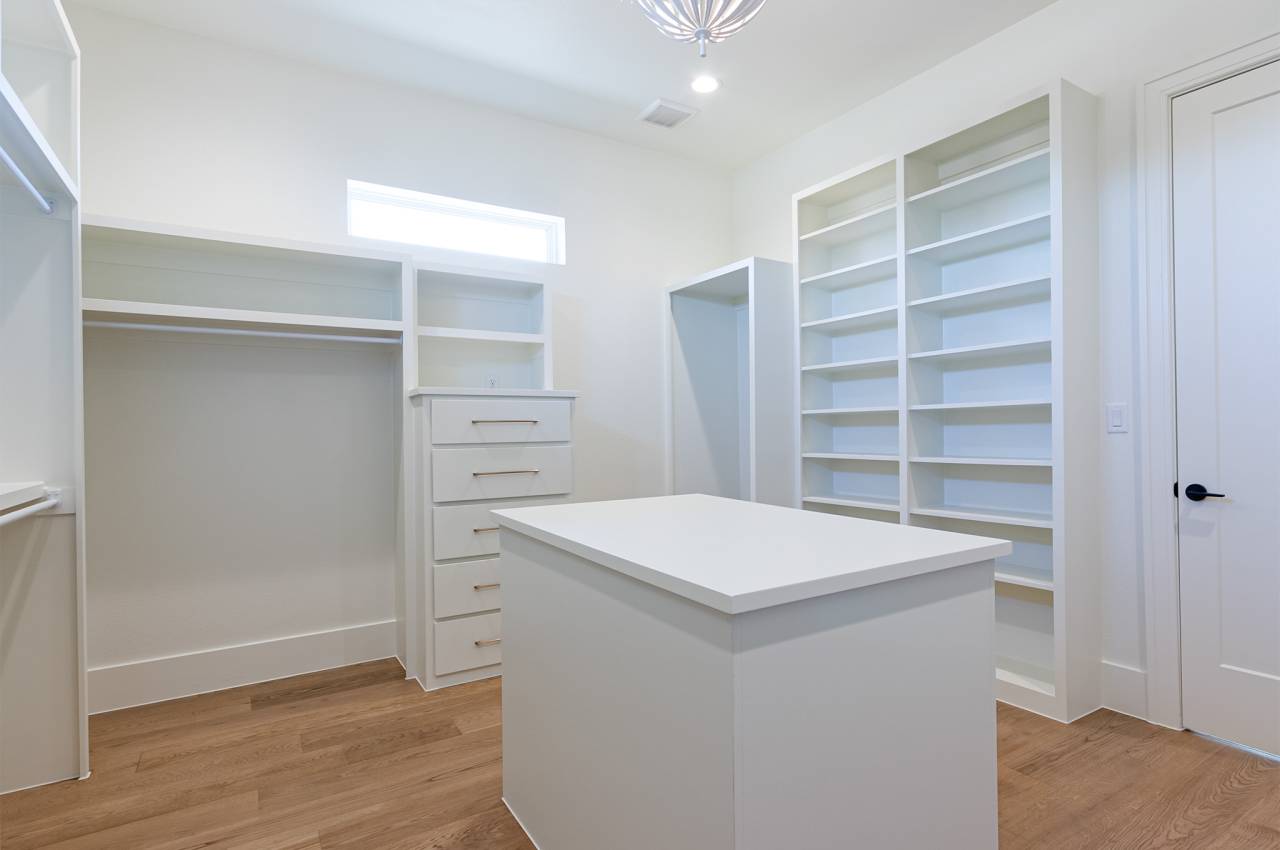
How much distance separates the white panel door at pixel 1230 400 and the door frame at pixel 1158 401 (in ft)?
0.09

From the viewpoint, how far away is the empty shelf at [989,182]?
2479 millimetres

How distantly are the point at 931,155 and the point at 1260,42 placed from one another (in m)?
1.06

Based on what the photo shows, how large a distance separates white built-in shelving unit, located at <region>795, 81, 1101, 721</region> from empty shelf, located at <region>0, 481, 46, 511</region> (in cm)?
296

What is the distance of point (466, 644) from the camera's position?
2.71 meters

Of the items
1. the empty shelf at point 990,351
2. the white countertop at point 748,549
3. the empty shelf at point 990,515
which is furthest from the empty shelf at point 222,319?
the empty shelf at point 990,515

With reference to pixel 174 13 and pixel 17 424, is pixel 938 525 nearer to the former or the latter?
pixel 17 424

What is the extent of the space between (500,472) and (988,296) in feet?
7.30

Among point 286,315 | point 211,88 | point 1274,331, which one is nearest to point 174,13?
point 211,88

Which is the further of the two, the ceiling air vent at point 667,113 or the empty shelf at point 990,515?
the ceiling air vent at point 667,113

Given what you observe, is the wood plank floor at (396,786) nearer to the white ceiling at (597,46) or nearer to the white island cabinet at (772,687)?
the white island cabinet at (772,687)

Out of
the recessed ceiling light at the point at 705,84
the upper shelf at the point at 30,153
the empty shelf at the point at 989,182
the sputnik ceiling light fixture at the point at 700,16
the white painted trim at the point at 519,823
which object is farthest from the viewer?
the recessed ceiling light at the point at 705,84

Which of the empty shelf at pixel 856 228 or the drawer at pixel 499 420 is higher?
the empty shelf at pixel 856 228

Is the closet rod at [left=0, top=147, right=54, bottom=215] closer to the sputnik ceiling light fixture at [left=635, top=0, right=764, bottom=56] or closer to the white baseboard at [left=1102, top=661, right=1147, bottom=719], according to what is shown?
the sputnik ceiling light fixture at [left=635, top=0, right=764, bottom=56]

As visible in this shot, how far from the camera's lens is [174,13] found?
2.54 m
